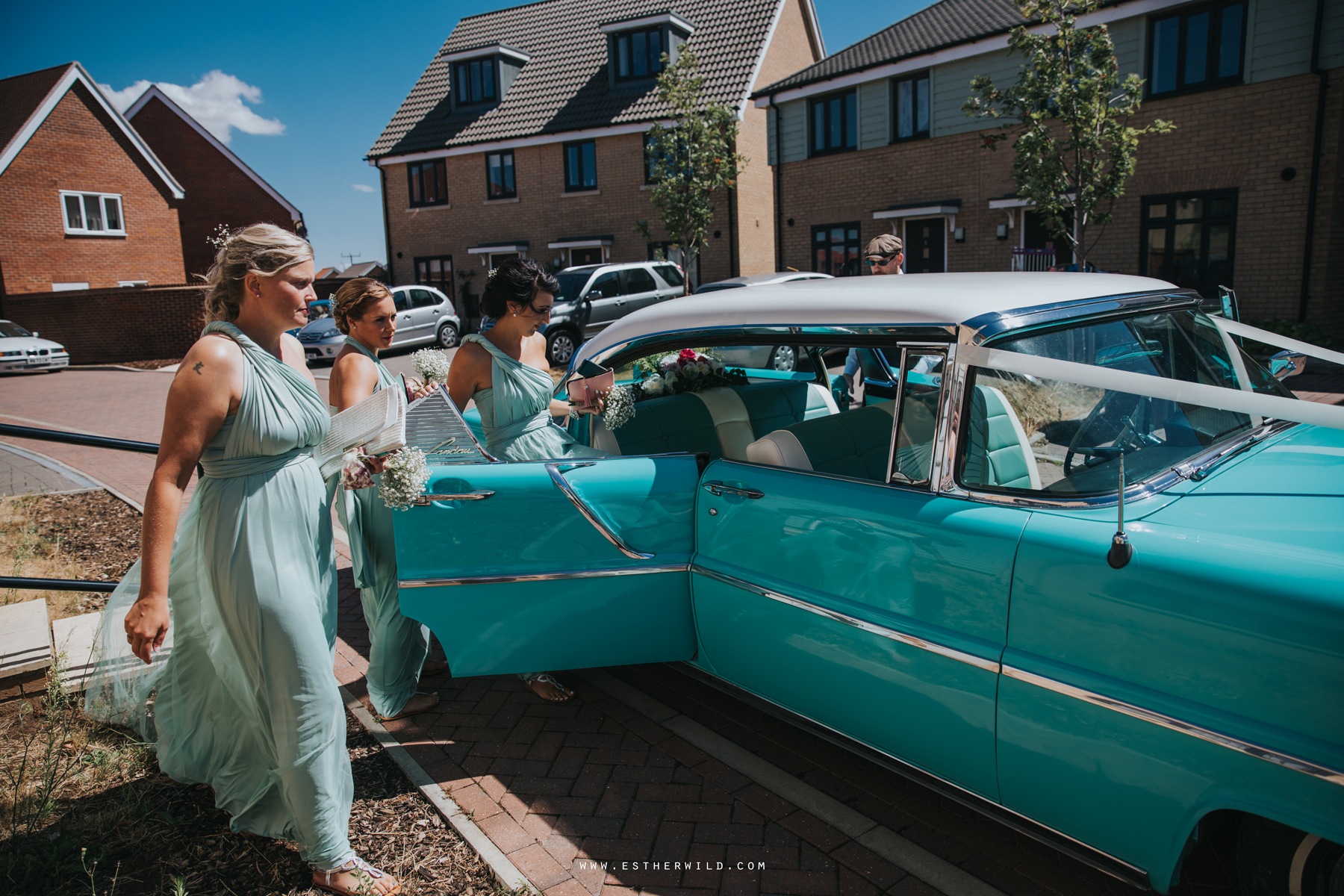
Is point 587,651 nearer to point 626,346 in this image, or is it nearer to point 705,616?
point 705,616

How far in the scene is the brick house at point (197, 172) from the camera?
35344 mm

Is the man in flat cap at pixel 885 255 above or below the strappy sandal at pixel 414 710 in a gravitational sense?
above

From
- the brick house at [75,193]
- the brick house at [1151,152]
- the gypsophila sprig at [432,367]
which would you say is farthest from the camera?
the brick house at [75,193]

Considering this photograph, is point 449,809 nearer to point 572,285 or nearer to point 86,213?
point 572,285

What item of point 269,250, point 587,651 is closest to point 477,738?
point 587,651

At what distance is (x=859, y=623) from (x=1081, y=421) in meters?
0.95

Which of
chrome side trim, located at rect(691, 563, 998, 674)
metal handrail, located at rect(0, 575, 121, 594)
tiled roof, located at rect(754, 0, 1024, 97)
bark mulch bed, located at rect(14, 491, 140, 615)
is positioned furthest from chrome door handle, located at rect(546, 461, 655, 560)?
→ tiled roof, located at rect(754, 0, 1024, 97)

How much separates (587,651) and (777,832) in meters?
0.97

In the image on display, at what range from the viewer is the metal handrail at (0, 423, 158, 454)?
10.9 ft

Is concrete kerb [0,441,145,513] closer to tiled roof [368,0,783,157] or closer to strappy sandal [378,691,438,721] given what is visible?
strappy sandal [378,691,438,721]

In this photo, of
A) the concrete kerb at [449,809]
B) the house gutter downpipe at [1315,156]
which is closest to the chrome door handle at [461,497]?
the concrete kerb at [449,809]

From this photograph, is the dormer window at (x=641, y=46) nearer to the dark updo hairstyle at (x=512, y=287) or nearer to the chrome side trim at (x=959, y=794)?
the dark updo hairstyle at (x=512, y=287)

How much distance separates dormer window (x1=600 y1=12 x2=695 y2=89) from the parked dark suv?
9920 mm

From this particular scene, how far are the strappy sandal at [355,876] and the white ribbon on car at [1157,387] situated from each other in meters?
2.43
